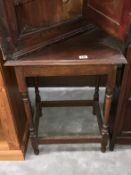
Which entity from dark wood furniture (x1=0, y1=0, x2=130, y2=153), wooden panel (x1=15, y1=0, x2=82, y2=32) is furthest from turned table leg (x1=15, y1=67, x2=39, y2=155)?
wooden panel (x1=15, y1=0, x2=82, y2=32)

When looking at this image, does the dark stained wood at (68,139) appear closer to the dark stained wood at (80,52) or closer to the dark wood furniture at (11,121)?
the dark wood furniture at (11,121)

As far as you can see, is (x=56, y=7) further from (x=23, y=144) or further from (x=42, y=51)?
(x=23, y=144)

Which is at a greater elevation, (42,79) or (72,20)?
(72,20)

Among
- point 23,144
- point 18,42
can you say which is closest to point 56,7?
point 18,42

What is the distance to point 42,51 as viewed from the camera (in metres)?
1.14

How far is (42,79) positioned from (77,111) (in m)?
0.37

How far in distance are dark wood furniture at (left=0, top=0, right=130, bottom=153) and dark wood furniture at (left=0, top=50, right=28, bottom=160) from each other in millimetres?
95

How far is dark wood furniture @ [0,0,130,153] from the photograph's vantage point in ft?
3.40

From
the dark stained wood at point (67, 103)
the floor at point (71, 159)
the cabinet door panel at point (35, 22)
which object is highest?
the cabinet door panel at point (35, 22)

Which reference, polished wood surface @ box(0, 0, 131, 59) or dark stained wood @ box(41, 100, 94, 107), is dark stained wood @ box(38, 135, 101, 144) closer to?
dark stained wood @ box(41, 100, 94, 107)

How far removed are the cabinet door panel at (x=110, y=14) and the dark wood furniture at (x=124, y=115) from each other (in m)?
0.11

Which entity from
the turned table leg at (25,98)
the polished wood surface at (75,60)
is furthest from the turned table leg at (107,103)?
the turned table leg at (25,98)

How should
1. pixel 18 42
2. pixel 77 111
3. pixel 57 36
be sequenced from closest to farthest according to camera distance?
pixel 18 42 < pixel 57 36 < pixel 77 111

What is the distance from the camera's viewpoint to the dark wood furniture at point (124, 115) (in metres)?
1.20
